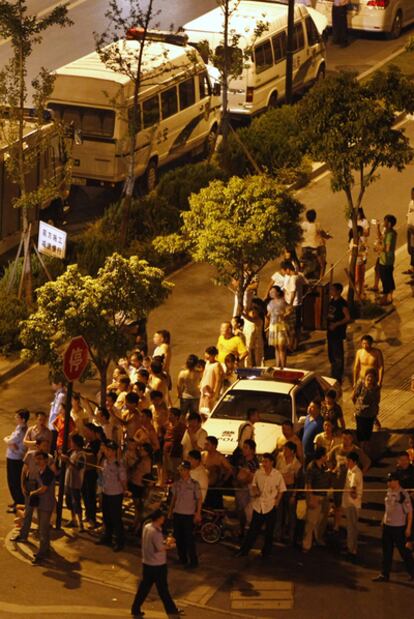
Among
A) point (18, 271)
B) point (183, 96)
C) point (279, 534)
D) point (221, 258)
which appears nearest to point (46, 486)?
point (279, 534)

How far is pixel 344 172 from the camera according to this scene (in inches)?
1043

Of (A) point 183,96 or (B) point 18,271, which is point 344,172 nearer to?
(B) point 18,271

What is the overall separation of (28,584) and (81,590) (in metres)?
0.62

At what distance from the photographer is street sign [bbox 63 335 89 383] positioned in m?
19.9

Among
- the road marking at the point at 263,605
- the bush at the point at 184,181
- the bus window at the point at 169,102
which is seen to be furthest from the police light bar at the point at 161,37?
the road marking at the point at 263,605

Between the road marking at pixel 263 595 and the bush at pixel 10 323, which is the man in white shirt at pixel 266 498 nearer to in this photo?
the road marking at pixel 263 595

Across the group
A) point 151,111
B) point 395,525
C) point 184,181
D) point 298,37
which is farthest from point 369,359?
point 298,37

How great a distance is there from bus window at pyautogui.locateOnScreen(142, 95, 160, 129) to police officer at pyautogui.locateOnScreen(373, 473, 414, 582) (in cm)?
1524

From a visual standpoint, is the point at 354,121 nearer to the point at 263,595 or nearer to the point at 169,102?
the point at 169,102

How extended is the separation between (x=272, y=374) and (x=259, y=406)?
0.87 meters

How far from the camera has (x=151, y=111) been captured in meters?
32.4

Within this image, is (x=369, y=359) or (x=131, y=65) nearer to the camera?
(x=369, y=359)

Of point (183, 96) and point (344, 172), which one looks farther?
point (183, 96)

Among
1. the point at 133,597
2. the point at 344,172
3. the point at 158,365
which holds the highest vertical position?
the point at 344,172
